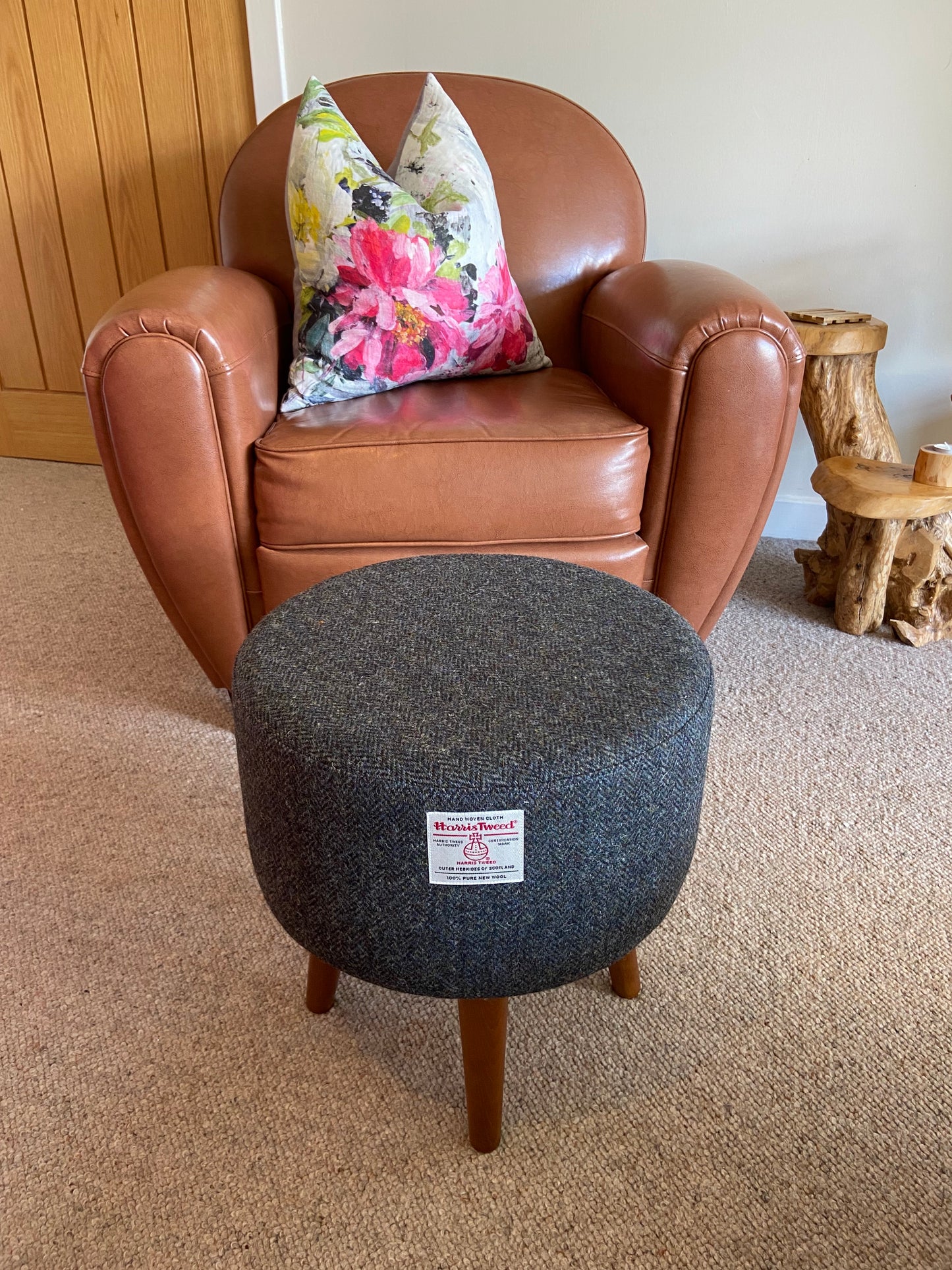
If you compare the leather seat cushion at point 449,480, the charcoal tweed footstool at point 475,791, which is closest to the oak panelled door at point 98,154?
the leather seat cushion at point 449,480

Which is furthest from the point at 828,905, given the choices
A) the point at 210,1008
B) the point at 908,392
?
the point at 908,392

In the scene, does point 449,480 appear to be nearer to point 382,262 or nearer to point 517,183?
point 382,262

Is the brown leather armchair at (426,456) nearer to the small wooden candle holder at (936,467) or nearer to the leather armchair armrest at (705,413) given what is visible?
the leather armchair armrest at (705,413)

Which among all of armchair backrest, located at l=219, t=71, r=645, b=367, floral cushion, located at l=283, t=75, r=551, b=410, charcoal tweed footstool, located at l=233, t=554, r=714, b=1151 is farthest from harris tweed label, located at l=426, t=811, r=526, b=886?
armchair backrest, located at l=219, t=71, r=645, b=367

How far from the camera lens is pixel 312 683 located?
0.76 m

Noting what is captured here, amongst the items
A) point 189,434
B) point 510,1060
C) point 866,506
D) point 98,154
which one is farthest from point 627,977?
point 98,154

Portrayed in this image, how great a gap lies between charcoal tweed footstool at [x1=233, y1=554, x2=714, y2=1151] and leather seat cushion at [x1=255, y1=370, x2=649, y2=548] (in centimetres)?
47

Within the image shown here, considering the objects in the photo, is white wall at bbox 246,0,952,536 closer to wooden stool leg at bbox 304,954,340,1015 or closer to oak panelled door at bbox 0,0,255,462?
oak panelled door at bbox 0,0,255,462

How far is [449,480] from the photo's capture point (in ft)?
4.29

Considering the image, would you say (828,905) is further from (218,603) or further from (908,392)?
(908,392)

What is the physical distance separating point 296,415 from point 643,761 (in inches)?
37.0

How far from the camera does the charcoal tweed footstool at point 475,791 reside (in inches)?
27.0

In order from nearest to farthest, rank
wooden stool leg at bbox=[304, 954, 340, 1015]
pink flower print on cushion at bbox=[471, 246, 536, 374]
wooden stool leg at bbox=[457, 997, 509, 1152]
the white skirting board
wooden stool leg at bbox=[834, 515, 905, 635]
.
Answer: wooden stool leg at bbox=[457, 997, 509, 1152] < wooden stool leg at bbox=[304, 954, 340, 1015] < pink flower print on cushion at bbox=[471, 246, 536, 374] < wooden stool leg at bbox=[834, 515, 905, 635] < the white skirting board

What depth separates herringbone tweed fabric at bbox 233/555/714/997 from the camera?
69 cm
